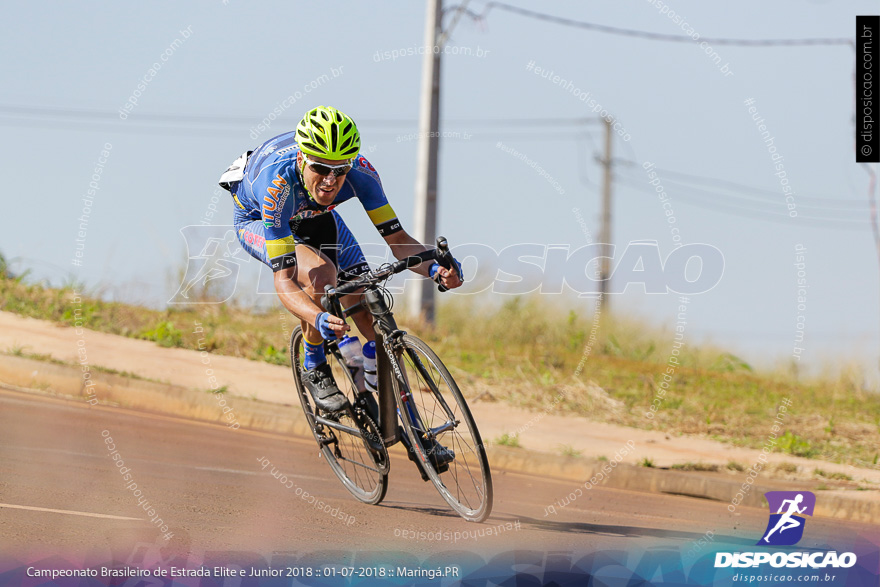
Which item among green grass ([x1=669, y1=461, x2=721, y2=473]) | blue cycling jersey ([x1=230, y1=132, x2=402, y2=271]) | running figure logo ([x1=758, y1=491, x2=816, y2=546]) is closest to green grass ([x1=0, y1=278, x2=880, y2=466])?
green grass ([x1=669, y1=461, x2=721, y2=473])

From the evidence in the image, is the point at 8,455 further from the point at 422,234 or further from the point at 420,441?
the point at 422,234

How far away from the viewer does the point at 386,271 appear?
5625mm

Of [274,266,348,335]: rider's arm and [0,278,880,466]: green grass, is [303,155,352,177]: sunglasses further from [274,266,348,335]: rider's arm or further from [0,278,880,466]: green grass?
[0,278,880,466]: green grass

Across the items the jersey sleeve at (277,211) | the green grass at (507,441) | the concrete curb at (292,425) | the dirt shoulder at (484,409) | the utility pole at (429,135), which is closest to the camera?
the jersey sleeve at (277,211)

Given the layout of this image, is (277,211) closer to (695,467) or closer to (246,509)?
(246,509)

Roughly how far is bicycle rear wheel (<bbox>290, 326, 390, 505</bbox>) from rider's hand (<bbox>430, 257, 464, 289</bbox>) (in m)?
0.96

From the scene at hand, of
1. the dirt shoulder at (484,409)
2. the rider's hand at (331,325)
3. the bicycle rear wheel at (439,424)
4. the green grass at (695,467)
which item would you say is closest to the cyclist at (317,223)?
the rider's hand at (331,325)

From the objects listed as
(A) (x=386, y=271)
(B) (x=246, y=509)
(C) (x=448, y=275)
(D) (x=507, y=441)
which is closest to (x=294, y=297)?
(A) (x=386, y=271)

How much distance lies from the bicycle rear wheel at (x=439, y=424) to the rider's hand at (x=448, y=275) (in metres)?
0.38

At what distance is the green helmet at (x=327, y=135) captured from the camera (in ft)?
18.7

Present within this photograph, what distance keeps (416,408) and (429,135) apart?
971 centimetres

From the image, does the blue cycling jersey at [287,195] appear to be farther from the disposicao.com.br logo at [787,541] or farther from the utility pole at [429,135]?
the utility pole at [429,135]

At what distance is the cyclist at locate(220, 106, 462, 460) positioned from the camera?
574cm

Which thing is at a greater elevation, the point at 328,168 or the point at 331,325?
the point at 328,168
